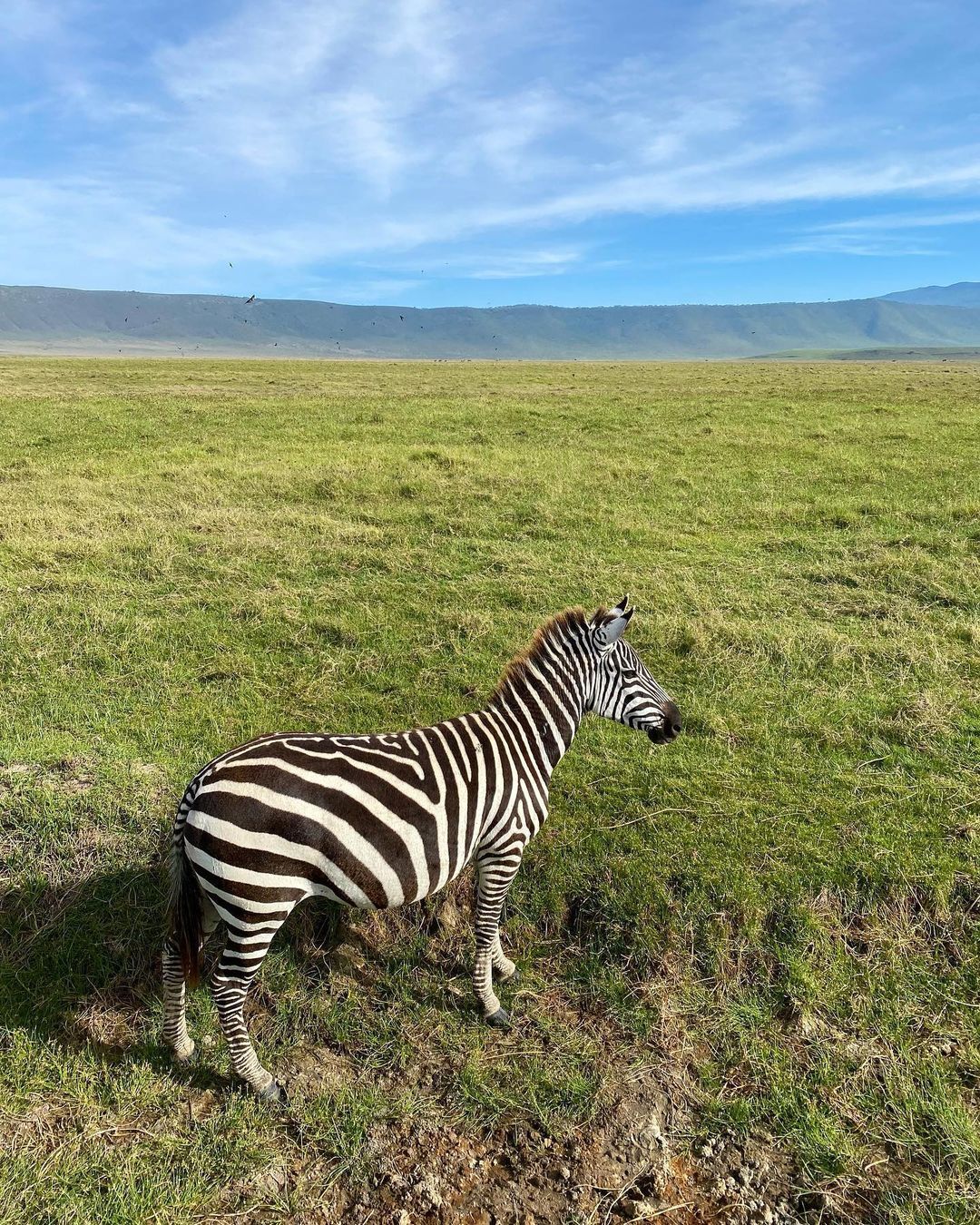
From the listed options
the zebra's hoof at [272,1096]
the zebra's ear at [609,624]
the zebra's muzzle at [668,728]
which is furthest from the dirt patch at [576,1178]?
the zebra's ear at [609,624]

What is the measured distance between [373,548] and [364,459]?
277 inches

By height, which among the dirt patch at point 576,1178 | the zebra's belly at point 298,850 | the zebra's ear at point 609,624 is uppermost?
the zebra's ear at point 609,624

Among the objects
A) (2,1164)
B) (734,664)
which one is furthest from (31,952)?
(734,664)

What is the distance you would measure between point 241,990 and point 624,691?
8.74 ft

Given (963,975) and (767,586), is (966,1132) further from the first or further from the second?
(767,586)

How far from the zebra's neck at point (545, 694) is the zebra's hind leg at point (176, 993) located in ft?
6.11

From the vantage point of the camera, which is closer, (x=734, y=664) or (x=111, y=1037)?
(x=111, y=1037)

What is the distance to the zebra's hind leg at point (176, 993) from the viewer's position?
3.65 metres

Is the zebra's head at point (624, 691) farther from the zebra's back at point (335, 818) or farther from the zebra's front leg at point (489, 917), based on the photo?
the zebra's front leg at point (489, 917)

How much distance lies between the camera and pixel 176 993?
3719mm

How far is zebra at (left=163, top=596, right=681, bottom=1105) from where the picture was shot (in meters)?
3.29

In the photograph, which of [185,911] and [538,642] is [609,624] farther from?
[185,911]

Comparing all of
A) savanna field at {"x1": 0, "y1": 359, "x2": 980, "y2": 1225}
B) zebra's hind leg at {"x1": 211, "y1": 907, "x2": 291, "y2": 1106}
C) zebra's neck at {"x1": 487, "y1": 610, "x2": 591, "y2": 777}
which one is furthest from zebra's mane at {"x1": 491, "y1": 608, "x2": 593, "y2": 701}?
zebra's hind leg at {"x1": 211, "y1": 907, "x2": 291, "y2": 1106}

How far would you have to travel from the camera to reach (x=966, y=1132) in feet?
11.4
